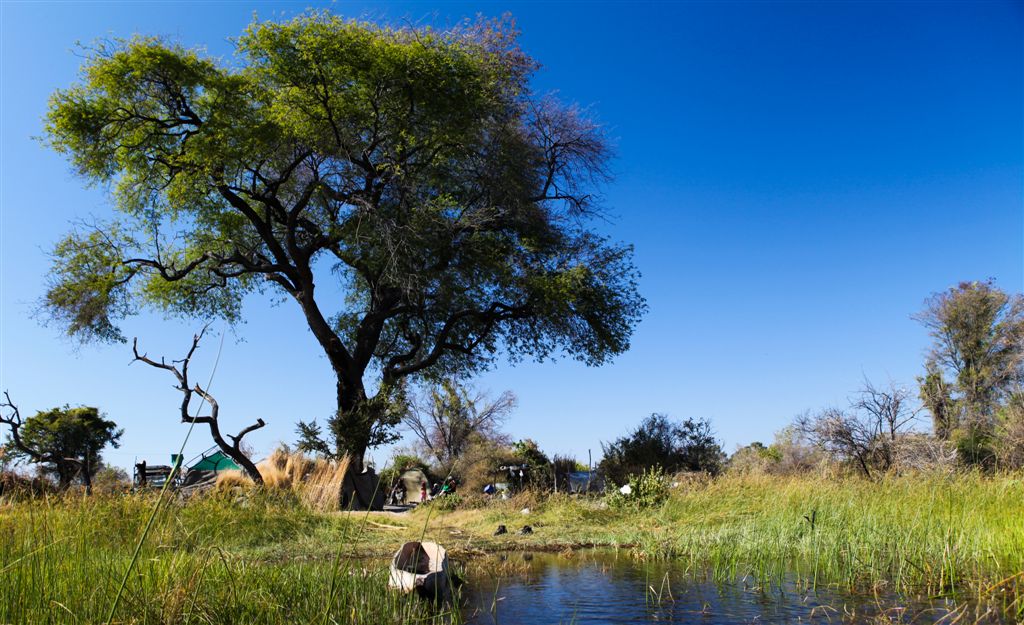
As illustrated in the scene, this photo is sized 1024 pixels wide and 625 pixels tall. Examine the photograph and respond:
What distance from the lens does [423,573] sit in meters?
5.17

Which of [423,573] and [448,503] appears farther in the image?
[448,503]

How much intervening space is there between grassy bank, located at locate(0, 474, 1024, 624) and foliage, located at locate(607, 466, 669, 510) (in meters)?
0.31

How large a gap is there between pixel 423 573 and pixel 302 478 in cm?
1200

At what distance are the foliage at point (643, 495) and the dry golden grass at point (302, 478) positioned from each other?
572 cm

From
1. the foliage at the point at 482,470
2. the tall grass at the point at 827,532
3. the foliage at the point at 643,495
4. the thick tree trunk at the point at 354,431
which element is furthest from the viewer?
the foliage at the point at 482,470

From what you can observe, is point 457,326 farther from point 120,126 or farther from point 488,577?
point 488,577

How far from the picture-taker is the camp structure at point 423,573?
4.79 m

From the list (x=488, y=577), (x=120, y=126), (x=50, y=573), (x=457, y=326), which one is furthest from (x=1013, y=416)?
(x=120, y=126)

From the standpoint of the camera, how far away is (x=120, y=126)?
19.0 metres

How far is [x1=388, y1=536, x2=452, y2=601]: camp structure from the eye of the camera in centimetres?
479

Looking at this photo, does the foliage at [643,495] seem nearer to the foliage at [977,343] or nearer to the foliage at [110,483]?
the foliage at [110,483]

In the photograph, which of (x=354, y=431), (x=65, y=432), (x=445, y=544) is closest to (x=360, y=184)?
(x=354, y=431)

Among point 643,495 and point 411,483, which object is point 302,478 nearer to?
point 643,495

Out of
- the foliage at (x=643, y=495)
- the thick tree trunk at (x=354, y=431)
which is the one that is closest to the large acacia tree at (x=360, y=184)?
the thick tree trunk at (x=354, y=431)
